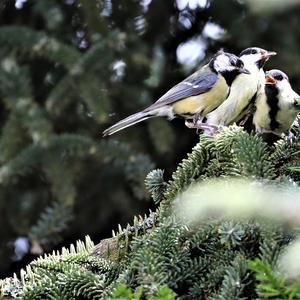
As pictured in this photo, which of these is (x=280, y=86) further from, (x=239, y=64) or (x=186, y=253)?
(x=186, y=253)

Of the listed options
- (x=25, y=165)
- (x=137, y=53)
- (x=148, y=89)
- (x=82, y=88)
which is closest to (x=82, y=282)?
(x=25, y=165)

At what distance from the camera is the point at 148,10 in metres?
2.20

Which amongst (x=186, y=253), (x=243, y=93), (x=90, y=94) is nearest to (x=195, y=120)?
(x=243, y=93)

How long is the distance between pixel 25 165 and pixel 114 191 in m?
0.60

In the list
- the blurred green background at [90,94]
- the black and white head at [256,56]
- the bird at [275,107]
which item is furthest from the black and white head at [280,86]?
the blurred green background at [90,94]

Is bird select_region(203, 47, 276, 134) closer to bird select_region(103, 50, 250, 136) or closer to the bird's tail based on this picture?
bird select_region(103, 50, 250, 136)

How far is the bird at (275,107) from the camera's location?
1540mm

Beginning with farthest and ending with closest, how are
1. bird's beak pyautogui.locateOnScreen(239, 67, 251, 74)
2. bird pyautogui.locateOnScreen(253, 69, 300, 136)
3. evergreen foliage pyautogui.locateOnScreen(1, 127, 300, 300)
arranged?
bird's beak pyautogui.locateOnScreen(239, 67, 251, 74) → bird pyautogui.locateOnScreen(253, 69, 300, 136) → evergreen foliage pyautogui.locateOnScreen(1, 127, 300, 300)

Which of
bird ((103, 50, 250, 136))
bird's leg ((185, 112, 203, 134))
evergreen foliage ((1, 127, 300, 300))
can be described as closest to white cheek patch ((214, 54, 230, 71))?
bird ((103, 50, 250, 136))

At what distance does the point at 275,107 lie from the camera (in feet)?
5.22

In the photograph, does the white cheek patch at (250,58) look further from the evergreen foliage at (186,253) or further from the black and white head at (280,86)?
the evergreen foliage at (186,253)

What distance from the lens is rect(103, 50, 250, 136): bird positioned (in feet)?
6.26

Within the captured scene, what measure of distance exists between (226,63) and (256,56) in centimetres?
9

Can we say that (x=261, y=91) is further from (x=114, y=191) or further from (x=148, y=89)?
(x=114, y=191)
